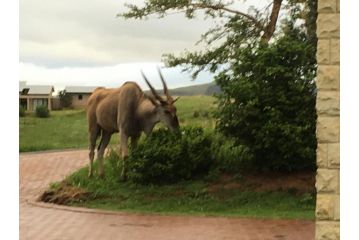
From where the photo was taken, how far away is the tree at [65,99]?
13620 millimetres

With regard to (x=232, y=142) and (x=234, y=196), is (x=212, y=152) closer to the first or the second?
(x=232, y=142)

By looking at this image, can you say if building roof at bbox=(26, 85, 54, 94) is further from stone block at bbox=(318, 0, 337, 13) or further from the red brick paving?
stone block at bbox=(318, 0, 337, 13)

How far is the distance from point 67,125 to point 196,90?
9.91 feet

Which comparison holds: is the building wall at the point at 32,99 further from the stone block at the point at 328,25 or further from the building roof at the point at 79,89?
the stone block at the point at 328,25

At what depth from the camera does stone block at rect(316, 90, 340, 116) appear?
4.75m

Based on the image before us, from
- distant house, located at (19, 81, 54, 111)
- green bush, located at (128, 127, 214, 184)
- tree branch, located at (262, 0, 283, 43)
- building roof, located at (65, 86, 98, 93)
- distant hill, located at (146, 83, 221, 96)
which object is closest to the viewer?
green bush, located at (128, 127, 214, 184)

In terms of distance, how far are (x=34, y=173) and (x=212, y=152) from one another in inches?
153

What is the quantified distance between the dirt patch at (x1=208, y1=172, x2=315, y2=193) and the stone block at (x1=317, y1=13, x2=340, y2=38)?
20.0ft

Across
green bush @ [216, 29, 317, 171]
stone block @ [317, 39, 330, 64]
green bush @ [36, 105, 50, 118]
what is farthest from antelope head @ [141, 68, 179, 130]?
stone block @ [317, 39, 330, 64]

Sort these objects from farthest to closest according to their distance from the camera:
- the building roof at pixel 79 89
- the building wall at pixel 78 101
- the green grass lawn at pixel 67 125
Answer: the building wall at pixel 78 101 < the building roof at pixel 79 89 < the green grass lawn at pixel 67 125

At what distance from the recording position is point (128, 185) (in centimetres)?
1146

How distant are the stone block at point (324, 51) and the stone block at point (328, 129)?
0.39 meters

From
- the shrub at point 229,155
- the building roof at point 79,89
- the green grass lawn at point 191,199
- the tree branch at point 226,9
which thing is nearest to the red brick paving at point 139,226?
the green grass lawn at point 191,199
